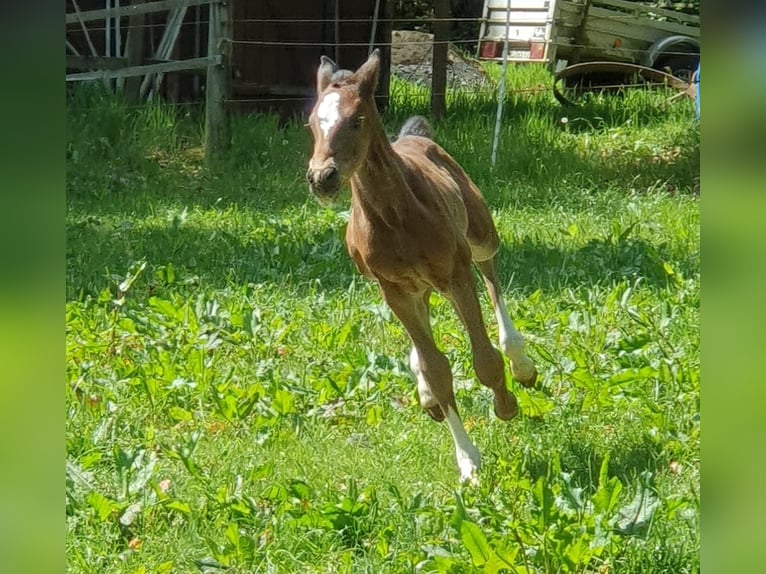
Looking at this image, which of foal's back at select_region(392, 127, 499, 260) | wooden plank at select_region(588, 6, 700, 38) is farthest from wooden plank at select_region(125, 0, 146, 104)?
foal's back at select_region(392, 127, 499, 260)

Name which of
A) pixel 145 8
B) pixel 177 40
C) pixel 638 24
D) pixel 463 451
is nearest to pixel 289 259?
pixel 463 451

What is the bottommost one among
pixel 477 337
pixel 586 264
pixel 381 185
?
pixel 586 264

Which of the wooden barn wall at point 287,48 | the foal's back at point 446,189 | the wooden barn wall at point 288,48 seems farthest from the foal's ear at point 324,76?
the wooden barn wall at point 288,48

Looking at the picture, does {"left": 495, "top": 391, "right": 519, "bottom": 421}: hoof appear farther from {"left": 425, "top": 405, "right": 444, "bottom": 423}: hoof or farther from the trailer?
the trailer

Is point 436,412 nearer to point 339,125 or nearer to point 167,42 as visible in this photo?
point 339,125

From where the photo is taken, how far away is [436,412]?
4.72 meters

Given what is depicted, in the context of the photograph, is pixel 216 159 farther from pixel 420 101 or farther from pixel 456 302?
pixel 456 302

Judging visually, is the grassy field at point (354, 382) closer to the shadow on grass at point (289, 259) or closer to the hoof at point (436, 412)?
the shadow on grass at point (289, 259)

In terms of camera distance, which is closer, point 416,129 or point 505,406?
point 505,406

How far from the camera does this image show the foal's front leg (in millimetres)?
4375

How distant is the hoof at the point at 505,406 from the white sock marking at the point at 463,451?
0.20 metres

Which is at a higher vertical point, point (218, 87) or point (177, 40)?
point (218, 87)

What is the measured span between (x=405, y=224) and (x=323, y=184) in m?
0.67
